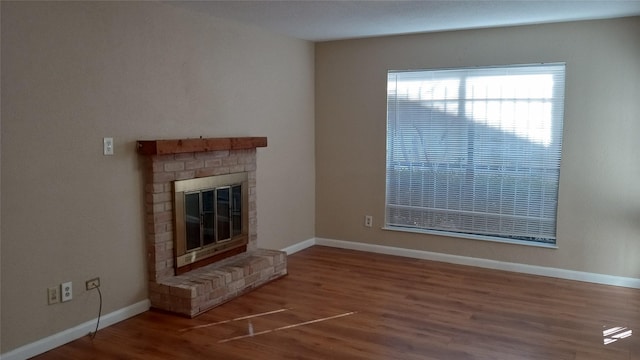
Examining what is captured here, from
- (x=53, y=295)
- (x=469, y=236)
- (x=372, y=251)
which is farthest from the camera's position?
(x=372, y=251)

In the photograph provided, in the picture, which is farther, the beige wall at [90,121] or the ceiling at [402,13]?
the ceiling at [402,13]

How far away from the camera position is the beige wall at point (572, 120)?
4.22 meters

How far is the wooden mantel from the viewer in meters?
3.51

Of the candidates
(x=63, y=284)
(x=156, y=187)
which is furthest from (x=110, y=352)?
(x=156, y=187)

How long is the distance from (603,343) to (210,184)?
9.72ft

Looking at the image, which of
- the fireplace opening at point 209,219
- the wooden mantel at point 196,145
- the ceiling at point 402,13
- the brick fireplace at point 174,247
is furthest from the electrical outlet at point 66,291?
the ceiling at point 402,13

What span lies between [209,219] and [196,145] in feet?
2.12

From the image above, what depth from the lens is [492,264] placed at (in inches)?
191

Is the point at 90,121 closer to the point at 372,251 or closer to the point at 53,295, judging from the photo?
the point at 53,295

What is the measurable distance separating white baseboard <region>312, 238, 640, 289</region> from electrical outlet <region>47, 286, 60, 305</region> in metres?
2.89

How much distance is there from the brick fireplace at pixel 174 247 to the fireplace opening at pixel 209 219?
39mm

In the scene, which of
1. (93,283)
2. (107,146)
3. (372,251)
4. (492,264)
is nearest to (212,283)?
(93,283)

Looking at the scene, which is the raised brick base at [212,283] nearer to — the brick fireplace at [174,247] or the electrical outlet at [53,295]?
the brick fireplace at [174,247]

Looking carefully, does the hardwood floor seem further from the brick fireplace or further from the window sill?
the window sill
